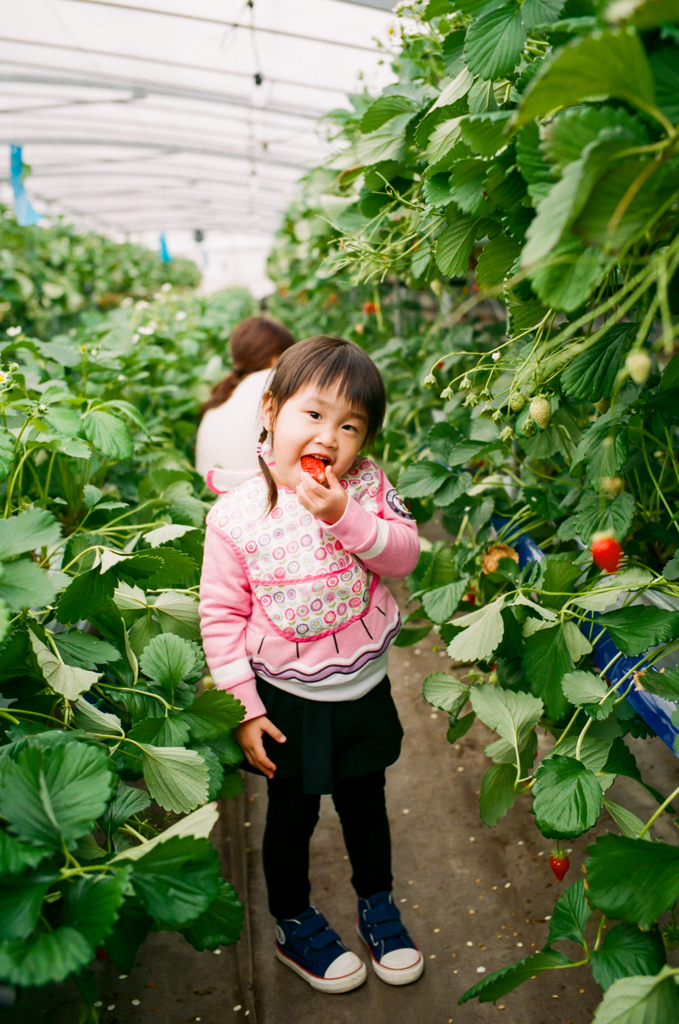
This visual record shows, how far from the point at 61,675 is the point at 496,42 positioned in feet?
2.59

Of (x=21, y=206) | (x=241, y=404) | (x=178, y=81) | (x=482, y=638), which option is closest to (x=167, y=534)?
(x=482, y=638)

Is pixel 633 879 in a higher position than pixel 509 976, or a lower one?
higher

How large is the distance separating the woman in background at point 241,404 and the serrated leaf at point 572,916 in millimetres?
1427

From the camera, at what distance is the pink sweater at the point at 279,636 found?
1.00 metres

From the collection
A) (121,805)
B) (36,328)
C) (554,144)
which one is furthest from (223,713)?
(36,328)

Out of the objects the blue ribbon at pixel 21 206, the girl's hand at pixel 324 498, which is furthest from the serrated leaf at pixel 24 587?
the blue ribbon at pixel 21 206

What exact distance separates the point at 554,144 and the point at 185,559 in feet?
2.13

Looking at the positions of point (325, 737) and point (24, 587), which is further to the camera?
point (325, 737)

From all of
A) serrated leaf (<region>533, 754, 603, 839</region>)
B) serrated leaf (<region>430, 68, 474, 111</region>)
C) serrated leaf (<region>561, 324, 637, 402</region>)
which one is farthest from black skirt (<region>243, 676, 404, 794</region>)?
serrated leaf (<region>430, 68, 474, 111</region>)

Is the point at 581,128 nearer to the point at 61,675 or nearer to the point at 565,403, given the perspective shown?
the point at 565,403

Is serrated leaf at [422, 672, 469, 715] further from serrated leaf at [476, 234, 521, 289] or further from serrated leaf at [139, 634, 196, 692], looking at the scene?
serrated leaf at [476, 234, 521, 289]

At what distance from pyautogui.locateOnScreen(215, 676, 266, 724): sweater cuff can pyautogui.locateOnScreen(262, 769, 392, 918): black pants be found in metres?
0.15

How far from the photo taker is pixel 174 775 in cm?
77

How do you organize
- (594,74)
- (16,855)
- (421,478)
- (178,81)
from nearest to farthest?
(594,74) < (16,855) < (421,478) < (178,81)
